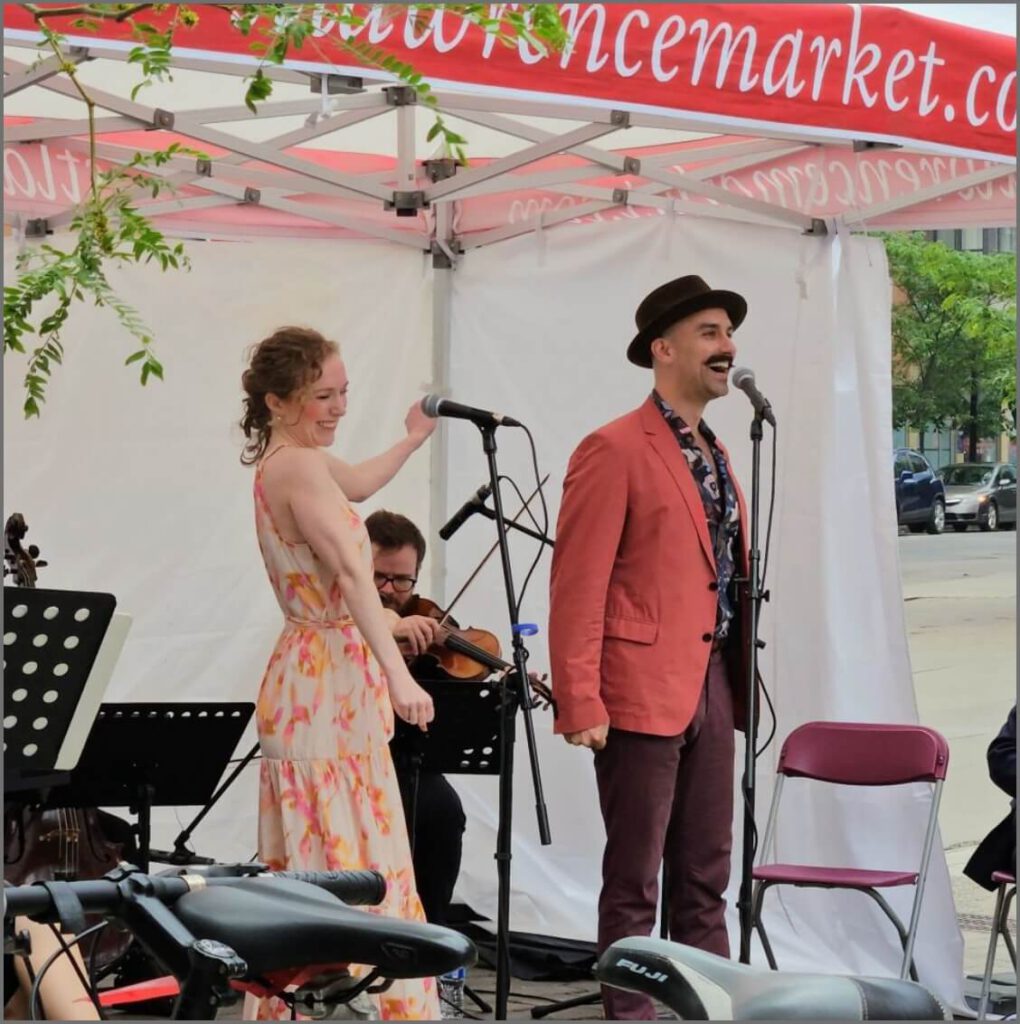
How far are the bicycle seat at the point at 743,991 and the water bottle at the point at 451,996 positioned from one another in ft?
9.58

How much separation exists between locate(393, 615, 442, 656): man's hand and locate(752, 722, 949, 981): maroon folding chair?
3.40 feet

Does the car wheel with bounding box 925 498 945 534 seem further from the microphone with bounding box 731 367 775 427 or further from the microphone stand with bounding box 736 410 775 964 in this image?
the microphone stand with bounding box 736 410 775 964

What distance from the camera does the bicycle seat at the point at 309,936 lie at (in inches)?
58.5

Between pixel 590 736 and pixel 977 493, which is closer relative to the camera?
pixel 590 736

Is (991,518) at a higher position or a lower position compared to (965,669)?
higher

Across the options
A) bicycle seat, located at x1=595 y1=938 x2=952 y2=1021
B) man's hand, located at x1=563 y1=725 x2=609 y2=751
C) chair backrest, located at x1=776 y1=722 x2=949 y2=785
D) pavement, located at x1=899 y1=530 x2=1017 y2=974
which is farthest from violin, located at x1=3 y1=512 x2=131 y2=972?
bicycle seat, located at x1=595 y1=938 x2=952 y2=1021

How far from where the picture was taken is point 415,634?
4.70 m

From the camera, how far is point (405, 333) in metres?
6.03

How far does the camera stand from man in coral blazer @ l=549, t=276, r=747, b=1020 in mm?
3867

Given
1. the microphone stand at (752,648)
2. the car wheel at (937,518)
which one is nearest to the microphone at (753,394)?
the microphone stand at (752,648)

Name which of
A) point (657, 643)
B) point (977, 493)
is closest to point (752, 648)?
point (657, 643)

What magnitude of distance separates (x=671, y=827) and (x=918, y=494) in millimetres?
22163

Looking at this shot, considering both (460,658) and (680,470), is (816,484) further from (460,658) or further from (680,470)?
(680,470)

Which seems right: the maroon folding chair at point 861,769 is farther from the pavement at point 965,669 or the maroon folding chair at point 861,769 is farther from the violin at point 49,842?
the violin at point 49,842
